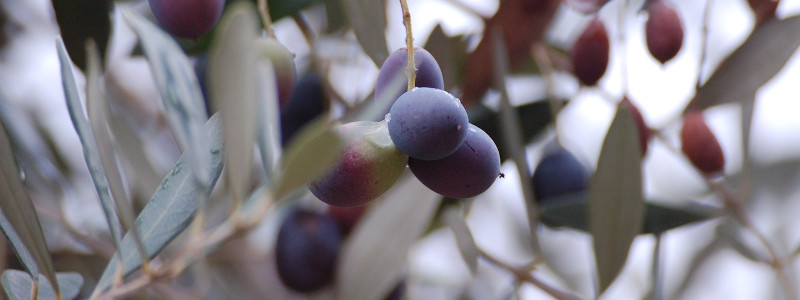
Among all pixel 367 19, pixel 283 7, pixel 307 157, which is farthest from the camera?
pixel 283 7

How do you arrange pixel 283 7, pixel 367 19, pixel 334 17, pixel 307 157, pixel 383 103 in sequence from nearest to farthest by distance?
pixel 307 157
pixel 383 103
pixel 367 19
pixel 283 7
pixel 334 17

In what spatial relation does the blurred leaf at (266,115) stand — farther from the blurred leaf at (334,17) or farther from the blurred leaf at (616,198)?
the blurred leaf at (334,17)

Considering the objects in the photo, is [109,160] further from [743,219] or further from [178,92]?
[743,219]

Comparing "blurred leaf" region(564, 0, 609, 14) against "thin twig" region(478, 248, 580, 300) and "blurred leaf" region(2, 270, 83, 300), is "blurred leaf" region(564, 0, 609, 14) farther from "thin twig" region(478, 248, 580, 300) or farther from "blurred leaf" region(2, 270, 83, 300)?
"blurred leaf" region(2, 270, 83, 300)

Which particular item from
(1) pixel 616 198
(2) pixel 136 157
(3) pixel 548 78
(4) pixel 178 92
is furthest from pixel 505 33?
(4) pixel 178 92

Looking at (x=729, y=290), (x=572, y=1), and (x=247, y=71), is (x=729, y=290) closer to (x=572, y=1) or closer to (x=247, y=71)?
(x=572, y=1)

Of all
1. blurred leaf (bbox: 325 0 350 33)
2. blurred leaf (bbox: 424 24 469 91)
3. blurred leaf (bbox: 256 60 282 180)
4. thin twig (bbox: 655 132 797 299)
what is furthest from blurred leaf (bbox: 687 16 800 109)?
blurred leaf (bbox: 256 60 282 180)
